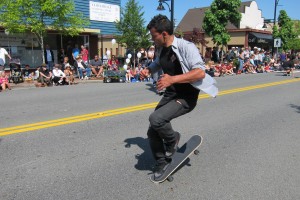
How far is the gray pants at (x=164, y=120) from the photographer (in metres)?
3.72

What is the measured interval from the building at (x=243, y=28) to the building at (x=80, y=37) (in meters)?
15.6

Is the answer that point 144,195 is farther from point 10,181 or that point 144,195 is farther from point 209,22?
point 209,22

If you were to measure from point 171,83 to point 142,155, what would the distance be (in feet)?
5.73

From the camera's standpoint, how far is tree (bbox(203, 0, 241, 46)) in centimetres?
2752

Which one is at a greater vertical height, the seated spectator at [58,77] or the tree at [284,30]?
the tree at [284,30]

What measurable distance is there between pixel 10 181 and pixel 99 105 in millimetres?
5259

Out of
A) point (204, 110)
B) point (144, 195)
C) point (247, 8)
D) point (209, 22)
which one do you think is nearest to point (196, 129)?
point (204, 110)

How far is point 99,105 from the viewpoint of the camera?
9.12 metres

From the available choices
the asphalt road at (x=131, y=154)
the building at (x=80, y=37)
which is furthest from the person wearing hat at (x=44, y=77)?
the asphalt road at (x=131, y=154)

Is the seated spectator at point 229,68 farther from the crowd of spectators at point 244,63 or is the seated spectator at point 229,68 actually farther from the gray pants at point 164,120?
the gray pants at point 164,120

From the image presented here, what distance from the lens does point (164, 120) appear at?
3.73m

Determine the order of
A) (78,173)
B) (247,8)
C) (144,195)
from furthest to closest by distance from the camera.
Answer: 1. (247,8)
2. (78,173)
3. (144,195)

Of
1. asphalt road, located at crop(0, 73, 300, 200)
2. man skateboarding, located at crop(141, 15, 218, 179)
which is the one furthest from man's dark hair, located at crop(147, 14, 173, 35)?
asphalt road, located at crop(0, 73, 300, 200)

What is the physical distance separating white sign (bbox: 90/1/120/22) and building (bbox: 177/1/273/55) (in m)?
15.0
